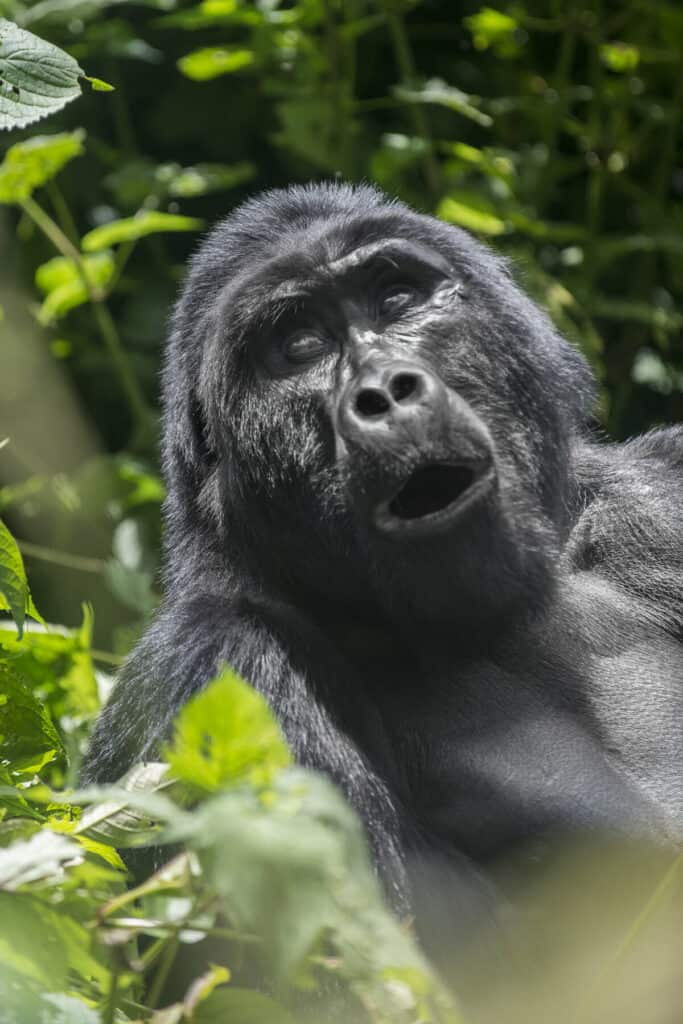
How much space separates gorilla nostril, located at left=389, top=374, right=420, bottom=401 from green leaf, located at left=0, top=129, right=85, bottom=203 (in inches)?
84.9

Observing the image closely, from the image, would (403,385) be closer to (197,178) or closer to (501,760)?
(501,760)

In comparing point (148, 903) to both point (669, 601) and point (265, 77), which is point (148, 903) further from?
point (265, 77)

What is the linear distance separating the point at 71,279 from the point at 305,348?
231 centimetres

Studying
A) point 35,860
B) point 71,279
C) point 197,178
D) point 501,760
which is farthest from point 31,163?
point 35,860

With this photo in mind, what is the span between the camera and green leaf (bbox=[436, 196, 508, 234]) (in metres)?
5.04

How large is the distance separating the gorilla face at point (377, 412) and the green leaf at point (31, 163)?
4.53ft

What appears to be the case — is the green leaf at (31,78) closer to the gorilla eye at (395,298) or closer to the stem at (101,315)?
the gorilla eye at (395,298)

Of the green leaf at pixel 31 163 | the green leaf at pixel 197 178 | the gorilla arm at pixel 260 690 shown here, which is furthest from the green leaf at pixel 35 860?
the green leaf at pixel 197 178

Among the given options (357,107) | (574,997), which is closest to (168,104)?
(357,107)

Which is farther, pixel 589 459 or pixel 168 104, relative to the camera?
pixel 168 104

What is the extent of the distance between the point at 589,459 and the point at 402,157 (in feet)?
6.91

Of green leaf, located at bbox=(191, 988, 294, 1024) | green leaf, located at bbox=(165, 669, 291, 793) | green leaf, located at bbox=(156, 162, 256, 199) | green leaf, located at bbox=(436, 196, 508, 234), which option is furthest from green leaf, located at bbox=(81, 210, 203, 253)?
green leaf, located at bbox=(165, 669, 291, 793)

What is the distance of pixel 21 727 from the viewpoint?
8.17 feet

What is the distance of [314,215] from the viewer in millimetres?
3260
